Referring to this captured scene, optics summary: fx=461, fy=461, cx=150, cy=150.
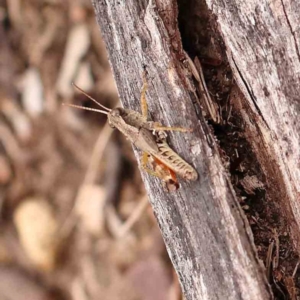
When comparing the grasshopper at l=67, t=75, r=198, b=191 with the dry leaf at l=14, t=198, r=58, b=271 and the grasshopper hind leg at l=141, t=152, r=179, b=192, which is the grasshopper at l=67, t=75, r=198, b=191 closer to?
the grasshopper hind leg at l=141, t=152, r=179, b=192

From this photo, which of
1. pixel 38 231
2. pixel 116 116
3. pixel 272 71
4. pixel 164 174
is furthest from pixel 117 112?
pixel 38 231

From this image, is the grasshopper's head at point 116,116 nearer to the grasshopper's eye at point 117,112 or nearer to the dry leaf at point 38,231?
the grasshopper's eye at point 117,112

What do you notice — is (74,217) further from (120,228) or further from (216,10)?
(216,10)

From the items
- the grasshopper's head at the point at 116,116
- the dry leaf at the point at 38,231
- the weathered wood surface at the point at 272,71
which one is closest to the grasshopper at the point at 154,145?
the grasshopper's head at the point at 116,116

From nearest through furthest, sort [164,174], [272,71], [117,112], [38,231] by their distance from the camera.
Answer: [272,71] < [164,174] < [117,112] < [38,231]

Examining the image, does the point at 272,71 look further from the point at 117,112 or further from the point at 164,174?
the point at 117,112
